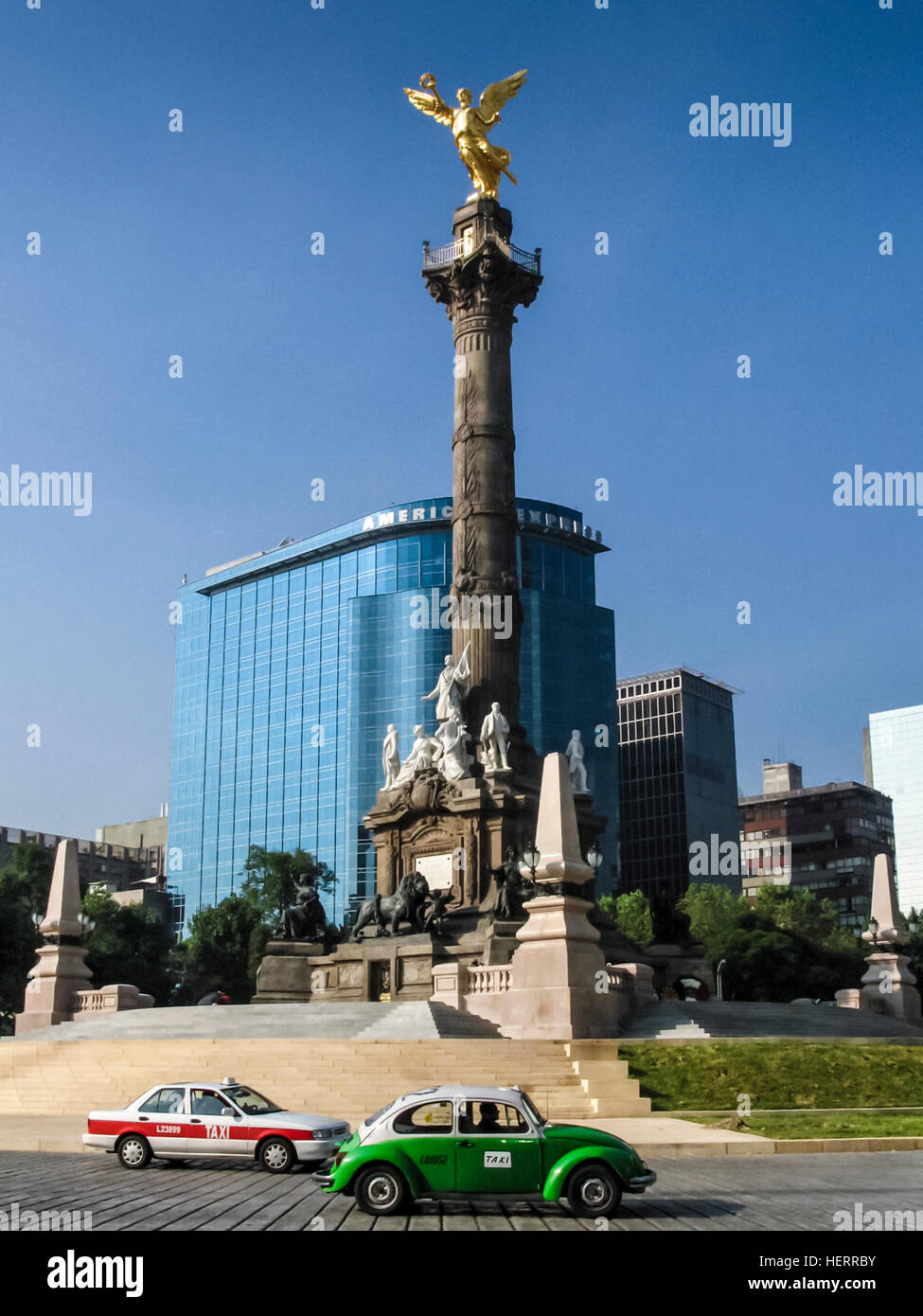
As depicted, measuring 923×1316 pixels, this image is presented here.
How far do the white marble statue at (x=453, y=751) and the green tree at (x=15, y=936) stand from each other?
69.1ft

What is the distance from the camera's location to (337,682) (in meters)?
107

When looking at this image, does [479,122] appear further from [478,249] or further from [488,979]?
[488,979]

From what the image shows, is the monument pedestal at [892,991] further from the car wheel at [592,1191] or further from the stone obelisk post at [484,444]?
the car wheel at [592,1191]

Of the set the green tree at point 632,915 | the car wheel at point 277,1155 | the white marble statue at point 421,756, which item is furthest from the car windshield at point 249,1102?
the green tree at point 632,915

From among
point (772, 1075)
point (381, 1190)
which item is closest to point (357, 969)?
point (772, 1075)

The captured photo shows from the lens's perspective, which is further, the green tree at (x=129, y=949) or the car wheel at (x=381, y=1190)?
the green tree at (x=129, y=949)

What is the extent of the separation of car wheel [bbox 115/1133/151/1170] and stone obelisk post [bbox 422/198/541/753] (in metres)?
24.1

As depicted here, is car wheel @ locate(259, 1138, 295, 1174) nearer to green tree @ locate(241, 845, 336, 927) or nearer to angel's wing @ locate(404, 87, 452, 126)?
angel's wing @ locate(404, 87, 452, 126)

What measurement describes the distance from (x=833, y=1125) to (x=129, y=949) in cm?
5349

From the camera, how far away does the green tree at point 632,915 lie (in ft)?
255

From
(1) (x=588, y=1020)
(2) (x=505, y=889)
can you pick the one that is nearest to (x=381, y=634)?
(2) (x=505, y=889)

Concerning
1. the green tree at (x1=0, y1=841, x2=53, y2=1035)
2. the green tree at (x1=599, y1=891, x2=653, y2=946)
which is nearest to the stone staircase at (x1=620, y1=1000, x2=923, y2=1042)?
the green tree at (x1=0, y1=841, x2=53, y2=1035)

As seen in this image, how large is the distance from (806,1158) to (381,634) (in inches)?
3373
